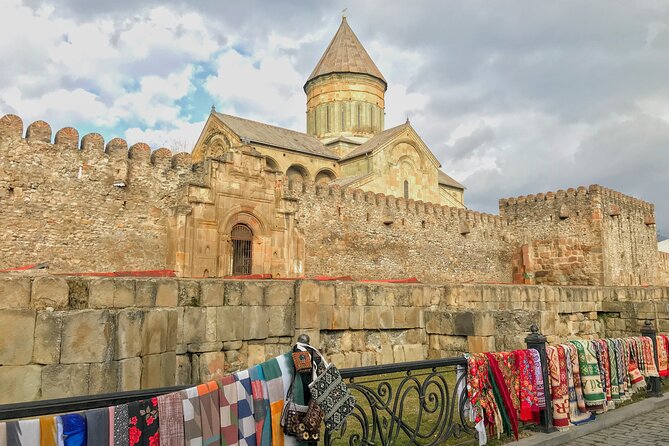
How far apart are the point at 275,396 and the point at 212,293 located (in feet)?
11.3

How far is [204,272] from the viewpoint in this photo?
15398mm

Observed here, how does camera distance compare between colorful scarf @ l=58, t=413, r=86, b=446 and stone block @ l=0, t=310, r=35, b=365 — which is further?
stone block @ l=0, t=310, r=35, b=365

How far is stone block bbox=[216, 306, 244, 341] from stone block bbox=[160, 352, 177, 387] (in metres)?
1.21

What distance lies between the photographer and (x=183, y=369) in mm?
6422

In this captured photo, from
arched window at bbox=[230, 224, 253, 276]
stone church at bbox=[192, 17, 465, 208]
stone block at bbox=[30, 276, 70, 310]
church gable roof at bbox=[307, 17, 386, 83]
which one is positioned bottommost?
stone block at bbox=[30, 276, 70, 310]

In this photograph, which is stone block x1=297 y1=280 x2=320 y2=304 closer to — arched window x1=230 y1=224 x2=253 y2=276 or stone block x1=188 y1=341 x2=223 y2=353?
stone block x1=188 y1=341 x2=223 y2=353

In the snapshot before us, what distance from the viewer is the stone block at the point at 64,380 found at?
4582 mm

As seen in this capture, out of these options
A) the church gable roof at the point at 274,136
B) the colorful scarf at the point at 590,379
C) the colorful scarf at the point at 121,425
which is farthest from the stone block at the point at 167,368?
the church gable roof at the point at 274,136

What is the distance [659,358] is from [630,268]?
76.2 ft

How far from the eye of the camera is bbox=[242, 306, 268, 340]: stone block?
696cm

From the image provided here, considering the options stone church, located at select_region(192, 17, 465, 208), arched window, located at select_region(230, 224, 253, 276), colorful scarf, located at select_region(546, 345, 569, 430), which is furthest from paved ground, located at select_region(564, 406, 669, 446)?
stone church, located at select_region(192, 17, 465, 208)

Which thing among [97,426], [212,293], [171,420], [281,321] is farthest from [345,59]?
[97,426]

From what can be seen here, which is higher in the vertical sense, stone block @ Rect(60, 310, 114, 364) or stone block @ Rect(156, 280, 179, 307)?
stone block @ Rect(156, 280, 179, 307)

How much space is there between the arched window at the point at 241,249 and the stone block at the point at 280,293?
30.4 feet
